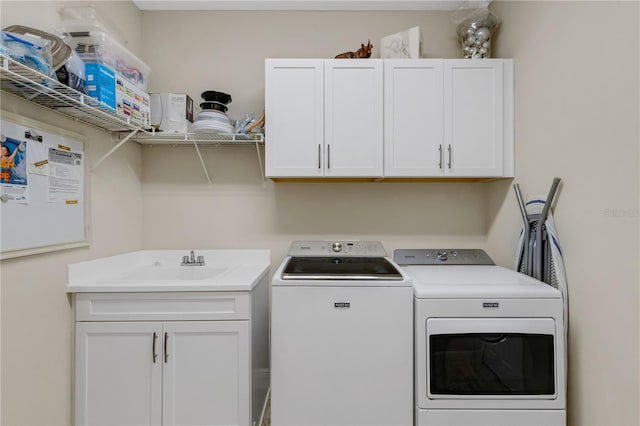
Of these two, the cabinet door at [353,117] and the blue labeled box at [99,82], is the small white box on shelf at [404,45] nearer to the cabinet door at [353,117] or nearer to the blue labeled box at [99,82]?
the cabinet door at [353,117]

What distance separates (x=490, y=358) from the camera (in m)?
1.39

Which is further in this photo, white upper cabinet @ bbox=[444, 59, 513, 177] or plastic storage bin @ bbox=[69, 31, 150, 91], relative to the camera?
white upper cabinet @ bbox=[444, 59, 513, 177]

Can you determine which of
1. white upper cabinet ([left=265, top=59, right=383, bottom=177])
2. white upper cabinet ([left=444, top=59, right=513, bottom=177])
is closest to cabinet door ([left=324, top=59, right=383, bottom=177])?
white upper cabinet ([left=265, top=59, right=383, bottom=177])

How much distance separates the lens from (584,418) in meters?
1.36

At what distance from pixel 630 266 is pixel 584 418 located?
2.47ft

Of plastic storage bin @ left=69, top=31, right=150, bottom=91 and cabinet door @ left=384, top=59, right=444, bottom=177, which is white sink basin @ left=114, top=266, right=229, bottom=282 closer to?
plastic storage bin @ left=69, top=31, right=150, bottom=91

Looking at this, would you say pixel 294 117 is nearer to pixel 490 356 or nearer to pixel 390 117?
pixel 390 117

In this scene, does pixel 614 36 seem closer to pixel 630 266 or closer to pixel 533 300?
pixel 630 266

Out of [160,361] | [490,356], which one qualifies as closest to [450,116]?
[490,356]

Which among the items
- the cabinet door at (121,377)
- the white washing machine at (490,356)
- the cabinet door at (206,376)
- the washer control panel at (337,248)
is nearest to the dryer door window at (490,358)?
the white washing machine at (490,356)

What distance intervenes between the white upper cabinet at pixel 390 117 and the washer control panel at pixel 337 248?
0.48 meters

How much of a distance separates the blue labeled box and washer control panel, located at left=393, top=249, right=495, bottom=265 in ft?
6.07

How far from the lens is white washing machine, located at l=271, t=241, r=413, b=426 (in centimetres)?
143

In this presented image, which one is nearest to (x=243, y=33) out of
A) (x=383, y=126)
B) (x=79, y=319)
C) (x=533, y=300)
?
(x=383, y=126)
